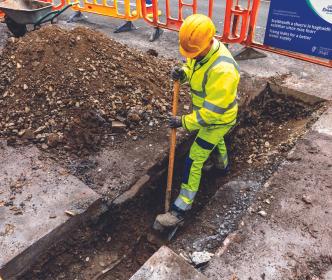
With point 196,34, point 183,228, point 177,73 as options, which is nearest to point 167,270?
point 183,228

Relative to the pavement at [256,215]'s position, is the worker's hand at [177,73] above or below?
above

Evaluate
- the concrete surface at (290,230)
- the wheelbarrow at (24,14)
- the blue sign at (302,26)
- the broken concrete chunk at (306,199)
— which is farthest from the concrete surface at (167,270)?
the wheelbarrow at (24,14)

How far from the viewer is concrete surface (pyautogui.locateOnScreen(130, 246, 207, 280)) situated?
8.57ft

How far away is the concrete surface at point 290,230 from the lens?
2.70 meters

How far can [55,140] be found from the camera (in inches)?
152

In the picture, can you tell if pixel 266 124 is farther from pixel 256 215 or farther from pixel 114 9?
pixel 114 9

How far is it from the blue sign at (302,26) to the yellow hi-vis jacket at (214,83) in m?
2.81

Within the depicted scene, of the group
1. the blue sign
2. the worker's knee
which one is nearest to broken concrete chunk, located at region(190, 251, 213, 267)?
the worker's knee

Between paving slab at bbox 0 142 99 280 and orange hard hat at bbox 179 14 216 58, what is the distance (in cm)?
179

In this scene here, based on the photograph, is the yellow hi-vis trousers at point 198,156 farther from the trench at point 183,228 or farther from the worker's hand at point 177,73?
the worker's hand at point 177,73

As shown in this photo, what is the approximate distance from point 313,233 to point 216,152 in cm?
150

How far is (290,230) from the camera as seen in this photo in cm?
300

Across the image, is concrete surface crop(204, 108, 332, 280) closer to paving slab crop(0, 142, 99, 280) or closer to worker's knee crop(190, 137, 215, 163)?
worker's knee crop(190, 137, 215, 163)

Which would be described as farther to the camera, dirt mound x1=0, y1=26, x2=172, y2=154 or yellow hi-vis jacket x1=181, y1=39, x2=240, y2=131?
dirt mound x1=0, y1=26, x2=172, y2=154
